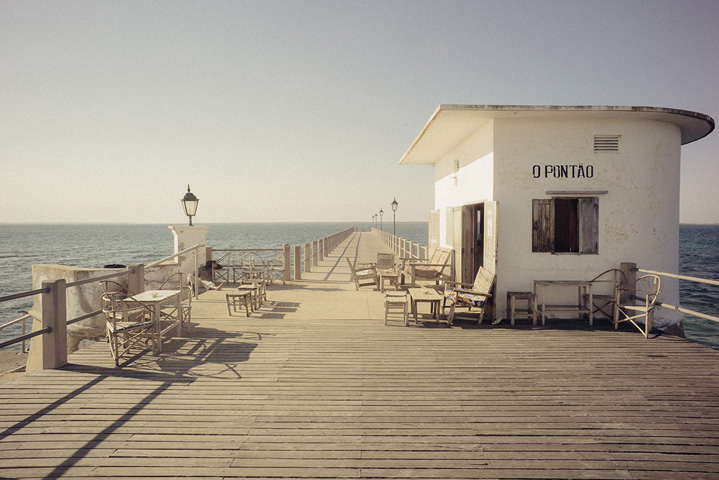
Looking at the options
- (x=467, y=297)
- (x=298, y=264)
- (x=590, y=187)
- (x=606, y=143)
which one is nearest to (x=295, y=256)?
(x=298, y=264)

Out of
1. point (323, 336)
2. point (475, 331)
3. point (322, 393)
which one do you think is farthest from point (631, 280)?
point (322, 393)

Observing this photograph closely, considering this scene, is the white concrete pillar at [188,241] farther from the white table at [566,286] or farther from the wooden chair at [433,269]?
the white table at [566,286]

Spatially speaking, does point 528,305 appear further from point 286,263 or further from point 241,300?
point 286,263

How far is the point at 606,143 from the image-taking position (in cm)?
690

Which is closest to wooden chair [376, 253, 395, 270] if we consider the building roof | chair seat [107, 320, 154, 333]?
the building roof

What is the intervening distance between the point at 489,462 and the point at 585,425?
3.73ft

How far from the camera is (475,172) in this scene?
798 centimetres

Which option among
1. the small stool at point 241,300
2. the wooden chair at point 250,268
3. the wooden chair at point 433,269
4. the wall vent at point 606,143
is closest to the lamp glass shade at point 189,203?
the wooden chair at point 250,268

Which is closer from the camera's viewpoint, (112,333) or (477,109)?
(112,333)

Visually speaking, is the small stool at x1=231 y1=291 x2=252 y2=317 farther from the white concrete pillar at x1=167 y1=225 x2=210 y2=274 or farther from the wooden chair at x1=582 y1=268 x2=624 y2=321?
the wooden chair at x1=582 y1=268 x2=624 y2=321

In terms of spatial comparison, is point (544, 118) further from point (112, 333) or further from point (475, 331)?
point (112, 333)

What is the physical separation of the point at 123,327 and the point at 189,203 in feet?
19.6

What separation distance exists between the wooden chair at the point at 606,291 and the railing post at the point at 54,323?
26.3 feet

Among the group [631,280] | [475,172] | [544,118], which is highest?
[544,118]
